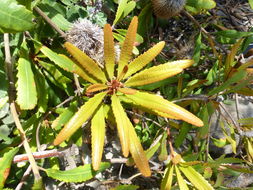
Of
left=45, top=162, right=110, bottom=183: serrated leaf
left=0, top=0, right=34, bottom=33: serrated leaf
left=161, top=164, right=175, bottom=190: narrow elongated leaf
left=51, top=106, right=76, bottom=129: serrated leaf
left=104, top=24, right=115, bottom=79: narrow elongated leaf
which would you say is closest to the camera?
left=0, top=0, right=34, bottom=33: serrated leaf

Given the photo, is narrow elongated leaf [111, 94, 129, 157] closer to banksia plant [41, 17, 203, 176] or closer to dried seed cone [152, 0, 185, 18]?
banksia plant [41, 17, 203, 176]

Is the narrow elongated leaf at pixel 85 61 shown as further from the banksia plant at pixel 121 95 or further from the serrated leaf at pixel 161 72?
the serrated leaf at pixel 161 72

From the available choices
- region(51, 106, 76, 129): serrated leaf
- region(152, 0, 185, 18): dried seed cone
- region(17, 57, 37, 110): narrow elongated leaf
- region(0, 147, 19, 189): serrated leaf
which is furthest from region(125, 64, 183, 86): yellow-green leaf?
region(152, 0, 185, 18): dried seed cone

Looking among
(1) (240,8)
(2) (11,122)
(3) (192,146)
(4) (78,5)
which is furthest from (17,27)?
(1) (240,8)

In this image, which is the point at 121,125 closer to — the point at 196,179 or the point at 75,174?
the point at 75,174

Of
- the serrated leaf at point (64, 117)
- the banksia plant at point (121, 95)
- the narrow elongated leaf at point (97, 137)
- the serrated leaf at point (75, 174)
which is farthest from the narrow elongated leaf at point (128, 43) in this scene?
the serrated leaf at point (75, 174)

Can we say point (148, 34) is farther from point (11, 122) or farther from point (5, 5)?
point (5, 5)
